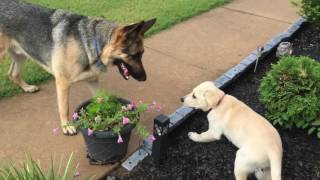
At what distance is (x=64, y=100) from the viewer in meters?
4.75

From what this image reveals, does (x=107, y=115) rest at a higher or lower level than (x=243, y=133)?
higher

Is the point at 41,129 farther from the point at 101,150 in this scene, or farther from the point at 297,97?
the point at 297,97

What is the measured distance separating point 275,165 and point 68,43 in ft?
8.49

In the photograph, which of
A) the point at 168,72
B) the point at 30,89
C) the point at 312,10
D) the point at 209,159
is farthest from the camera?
the point at 312,10

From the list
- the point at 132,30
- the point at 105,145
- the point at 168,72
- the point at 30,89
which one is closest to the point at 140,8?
the point at 168,72

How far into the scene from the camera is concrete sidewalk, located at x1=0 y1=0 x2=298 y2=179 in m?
4.59

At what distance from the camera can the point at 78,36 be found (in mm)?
4668

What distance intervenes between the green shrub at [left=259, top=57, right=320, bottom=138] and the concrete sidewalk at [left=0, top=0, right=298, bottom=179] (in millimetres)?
1295

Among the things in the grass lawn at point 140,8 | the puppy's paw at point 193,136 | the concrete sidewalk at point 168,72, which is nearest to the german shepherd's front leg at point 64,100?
the concrete sidewalk at point 168,72

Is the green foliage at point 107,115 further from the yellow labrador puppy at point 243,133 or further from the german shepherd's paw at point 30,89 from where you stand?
the german shepherd's paw at point 30,89

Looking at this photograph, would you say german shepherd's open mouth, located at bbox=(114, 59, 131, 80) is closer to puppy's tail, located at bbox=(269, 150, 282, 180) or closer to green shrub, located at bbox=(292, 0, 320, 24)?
puppy's tail, located at bbox=(269, 150, 282, 180)

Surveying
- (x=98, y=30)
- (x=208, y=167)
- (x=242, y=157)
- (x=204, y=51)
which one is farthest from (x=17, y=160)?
→ (x=204, y=51)

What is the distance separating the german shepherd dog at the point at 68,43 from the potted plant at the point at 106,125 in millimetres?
492

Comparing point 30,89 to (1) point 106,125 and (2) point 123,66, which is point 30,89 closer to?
(2) point 123,66
